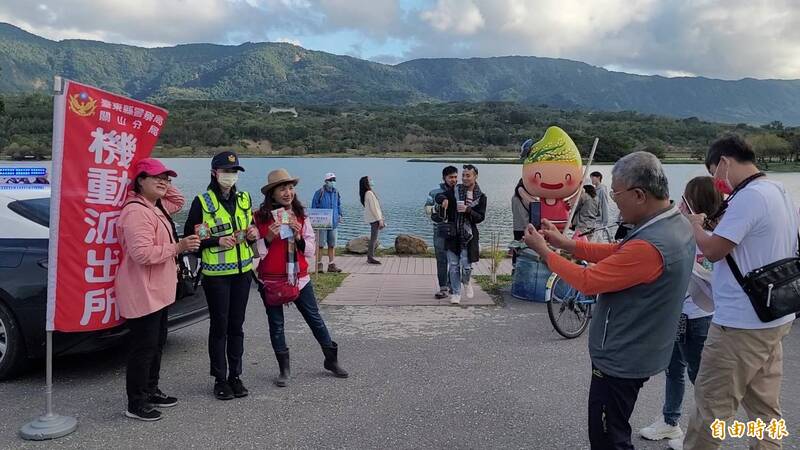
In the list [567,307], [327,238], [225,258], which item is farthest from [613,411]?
[327,238]

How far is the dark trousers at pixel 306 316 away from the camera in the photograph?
4.38 meters

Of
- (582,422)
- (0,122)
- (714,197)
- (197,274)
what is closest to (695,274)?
(714,197)

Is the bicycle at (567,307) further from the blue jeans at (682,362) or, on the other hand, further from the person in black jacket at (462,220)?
the blue jeans at (682,362)

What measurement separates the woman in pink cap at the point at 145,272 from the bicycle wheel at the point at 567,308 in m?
3.49

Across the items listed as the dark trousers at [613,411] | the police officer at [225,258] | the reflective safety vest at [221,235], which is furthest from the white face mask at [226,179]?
the dark trousers at [613,411]

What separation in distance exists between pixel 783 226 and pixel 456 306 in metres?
4.60

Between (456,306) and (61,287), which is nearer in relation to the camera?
(61,287)

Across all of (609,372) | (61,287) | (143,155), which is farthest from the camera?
(143,155)

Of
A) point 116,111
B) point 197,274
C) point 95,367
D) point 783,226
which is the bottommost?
point 95,367

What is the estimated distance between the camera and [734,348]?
2658 millimetres

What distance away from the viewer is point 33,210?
14.9 ft

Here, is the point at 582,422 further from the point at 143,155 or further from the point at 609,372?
the point at 143,155

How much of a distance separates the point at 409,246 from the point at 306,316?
23.8 feet

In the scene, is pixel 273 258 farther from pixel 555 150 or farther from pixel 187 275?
pixel 555 150
